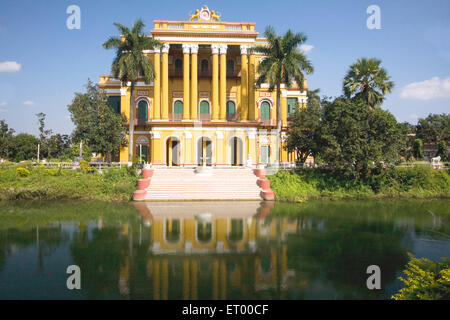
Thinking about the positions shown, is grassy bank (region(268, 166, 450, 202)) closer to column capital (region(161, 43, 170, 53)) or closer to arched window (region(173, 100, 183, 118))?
arched window (region(173, 100, 183, 118))

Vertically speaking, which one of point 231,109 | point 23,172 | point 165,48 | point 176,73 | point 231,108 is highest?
point 165,48

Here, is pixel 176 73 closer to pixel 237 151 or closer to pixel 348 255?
pixel 237 151

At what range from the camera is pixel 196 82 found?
29062 millimetres

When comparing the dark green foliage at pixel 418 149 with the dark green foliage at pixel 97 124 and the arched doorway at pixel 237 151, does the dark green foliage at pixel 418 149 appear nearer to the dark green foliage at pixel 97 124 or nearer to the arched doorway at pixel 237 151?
the arched doorway at pixel 237 151

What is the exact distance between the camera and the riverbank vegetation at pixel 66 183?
63.0 feet

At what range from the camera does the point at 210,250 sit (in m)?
9.15

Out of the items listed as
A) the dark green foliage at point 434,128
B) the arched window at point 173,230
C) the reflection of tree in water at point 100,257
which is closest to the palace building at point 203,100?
the arched window at point 173,230

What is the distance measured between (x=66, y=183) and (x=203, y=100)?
1624 cm

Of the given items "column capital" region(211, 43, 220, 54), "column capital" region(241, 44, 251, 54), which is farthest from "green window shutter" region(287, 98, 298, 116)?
"column capital" region(211, 43, 220, 54)

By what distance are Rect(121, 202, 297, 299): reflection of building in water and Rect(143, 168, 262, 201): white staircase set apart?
4.26 meters

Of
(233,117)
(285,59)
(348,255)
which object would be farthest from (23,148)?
(348,255)

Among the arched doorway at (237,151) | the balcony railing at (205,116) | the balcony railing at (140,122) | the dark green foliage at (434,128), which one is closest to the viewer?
the arched doorway at (237,151)

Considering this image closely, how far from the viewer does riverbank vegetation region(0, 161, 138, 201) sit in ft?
63.0

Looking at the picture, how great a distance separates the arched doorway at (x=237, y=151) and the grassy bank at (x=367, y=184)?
265 inches
